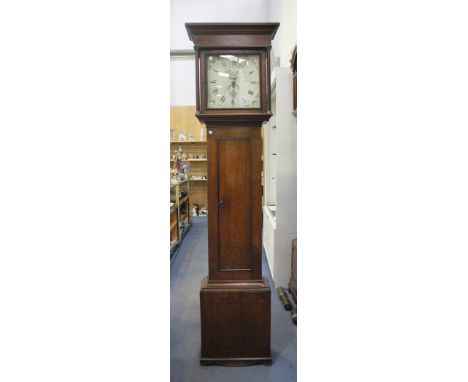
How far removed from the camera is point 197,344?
2018mm

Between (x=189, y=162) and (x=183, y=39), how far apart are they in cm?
232

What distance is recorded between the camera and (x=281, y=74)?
2.78 meters

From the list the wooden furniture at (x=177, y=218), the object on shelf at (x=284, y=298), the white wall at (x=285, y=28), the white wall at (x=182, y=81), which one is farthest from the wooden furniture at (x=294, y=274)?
the white wall at (x=182, y=81)

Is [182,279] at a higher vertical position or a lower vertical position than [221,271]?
lower

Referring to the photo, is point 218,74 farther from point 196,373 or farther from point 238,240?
point 196,373

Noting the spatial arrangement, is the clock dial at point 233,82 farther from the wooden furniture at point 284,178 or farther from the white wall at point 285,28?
the white wall at point 285,28

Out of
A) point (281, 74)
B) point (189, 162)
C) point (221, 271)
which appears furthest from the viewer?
point (189, 162)

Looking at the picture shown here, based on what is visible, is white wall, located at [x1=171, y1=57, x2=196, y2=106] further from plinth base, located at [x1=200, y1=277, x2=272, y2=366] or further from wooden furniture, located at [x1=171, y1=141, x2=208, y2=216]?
plinth base, located at [x1=200, y1=277, x2=272, y2=366]

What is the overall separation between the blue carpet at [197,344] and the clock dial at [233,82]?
1499mm

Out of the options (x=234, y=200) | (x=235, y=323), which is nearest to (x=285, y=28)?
(x=234, y=200)

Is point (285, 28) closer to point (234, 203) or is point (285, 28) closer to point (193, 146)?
point (234, 203)

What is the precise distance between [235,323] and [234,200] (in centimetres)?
72
